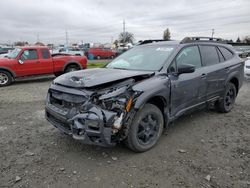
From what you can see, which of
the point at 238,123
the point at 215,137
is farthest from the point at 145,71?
the point at 238,123

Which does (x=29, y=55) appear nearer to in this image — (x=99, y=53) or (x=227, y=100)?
(x=227, y=100)

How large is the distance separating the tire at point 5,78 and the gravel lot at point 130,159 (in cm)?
529

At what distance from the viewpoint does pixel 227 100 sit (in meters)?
5.53

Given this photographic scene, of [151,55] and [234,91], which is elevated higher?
[151,55]

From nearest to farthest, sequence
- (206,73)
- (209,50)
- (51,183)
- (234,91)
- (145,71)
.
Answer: (51,183) < (145,71) < (206,73) < (209,50) < (234,91)

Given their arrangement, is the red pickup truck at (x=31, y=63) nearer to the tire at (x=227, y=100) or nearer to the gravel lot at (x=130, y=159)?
the gravel lot at (x=130, y=159)

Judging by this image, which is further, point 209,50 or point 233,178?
point 209,50

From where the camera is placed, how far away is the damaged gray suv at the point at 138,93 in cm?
298

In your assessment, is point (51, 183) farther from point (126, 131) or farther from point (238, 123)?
point (238, 123)

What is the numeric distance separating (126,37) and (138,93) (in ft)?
246

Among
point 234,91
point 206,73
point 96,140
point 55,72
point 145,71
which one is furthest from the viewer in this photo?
point 55,72

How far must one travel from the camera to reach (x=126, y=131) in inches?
121

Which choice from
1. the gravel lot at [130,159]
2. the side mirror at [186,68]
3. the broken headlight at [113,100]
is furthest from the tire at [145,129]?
the side mirror at [186,68]

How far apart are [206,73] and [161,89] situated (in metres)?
1.51
